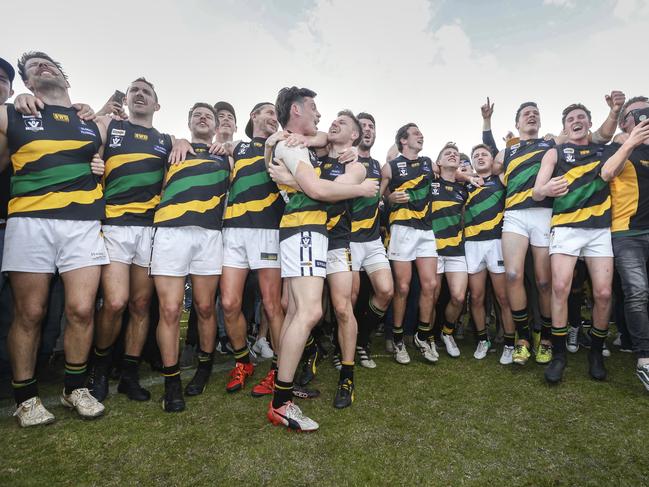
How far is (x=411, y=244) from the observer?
4.98 m

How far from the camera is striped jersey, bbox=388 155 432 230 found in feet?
16.6

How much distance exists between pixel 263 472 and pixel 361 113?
17.4 feet

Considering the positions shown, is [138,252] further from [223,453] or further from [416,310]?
[416,310]

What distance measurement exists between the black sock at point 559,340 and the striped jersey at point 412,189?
6.47ft

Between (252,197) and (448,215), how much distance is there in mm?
3008

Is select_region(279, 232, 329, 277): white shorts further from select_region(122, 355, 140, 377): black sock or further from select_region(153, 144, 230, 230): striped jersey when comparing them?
select_region(122, 355, 140, 377): black sock

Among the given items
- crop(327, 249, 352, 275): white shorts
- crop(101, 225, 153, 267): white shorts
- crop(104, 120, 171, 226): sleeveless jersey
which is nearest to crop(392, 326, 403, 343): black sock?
crop(327, 249, 352, 275): white shorts

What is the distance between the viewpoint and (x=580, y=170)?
4168mm

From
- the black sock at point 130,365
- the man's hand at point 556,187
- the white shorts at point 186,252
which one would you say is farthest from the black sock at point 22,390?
the man's hand at point 556,187

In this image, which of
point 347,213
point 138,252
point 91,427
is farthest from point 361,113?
point 91,427

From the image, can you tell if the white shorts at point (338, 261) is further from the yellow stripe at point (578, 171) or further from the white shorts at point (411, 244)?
the yellow stripe at point (578, 171)

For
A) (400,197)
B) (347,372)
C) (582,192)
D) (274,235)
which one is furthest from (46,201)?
(582,192)

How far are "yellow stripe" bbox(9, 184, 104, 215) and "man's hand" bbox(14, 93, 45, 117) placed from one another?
72cm

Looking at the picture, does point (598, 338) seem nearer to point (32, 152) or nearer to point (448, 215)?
point (448, 215)
